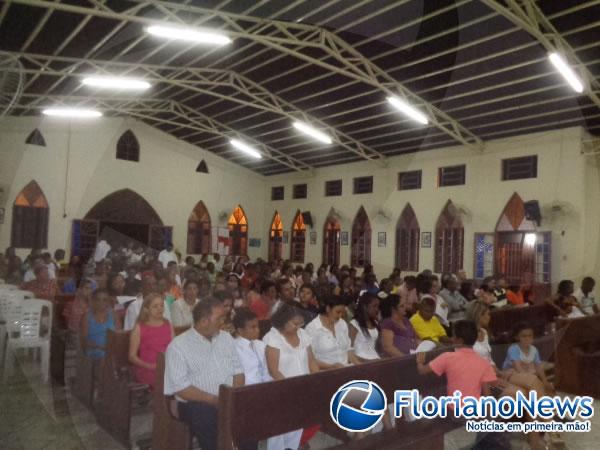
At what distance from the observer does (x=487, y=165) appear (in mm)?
12125

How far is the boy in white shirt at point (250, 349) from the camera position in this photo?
3.60 metres

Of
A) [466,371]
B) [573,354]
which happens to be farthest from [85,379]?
[573,354]

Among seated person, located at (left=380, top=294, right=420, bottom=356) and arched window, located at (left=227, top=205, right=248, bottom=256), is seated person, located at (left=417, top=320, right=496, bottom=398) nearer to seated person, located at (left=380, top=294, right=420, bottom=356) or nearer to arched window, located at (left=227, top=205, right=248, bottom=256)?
seated person, located at (left=380, top=294, right=420, bottom=356)

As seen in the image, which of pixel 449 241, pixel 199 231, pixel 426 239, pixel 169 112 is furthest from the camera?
pixel 199 231

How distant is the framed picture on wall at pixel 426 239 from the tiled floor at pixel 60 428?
27.2 feet

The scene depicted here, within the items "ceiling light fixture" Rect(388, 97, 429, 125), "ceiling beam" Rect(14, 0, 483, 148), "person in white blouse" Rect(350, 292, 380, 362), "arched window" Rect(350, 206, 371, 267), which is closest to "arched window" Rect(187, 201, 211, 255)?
"arched window" Rect(350, 206, 371, 267)

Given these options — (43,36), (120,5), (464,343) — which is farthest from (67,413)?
(43,36)

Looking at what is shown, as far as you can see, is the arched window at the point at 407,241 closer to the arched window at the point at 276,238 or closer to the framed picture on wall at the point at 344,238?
the framed picture on wall at the point at 344,238

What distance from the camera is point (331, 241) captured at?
15.9 meters

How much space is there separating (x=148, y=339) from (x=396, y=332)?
6.57 ft

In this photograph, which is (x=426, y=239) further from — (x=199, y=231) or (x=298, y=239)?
(x=199, y=231)

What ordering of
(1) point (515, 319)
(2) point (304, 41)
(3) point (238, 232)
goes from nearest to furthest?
(1) point (515, 319) < (2) point (304, 41) < (3) point (238, 232)

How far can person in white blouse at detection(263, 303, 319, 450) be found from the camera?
349 centimetres

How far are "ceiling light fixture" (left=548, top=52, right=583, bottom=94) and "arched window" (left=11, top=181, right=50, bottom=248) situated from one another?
12120 millimetres
